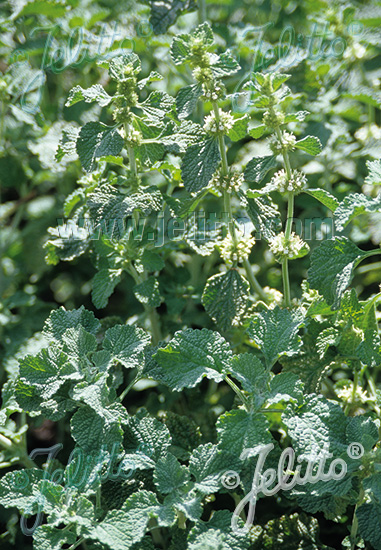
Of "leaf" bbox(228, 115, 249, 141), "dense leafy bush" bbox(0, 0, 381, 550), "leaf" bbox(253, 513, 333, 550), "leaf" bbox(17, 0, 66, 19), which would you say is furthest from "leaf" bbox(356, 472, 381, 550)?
"leaf" bbox(17, 0, 66, 19)

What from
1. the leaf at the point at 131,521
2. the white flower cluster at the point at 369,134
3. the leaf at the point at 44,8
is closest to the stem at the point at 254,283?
the leaf at the point at 131,521

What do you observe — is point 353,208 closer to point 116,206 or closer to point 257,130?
point 257,130

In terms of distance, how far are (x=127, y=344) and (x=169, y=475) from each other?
219 millimetres

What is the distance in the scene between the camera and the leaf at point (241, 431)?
2.87 ft

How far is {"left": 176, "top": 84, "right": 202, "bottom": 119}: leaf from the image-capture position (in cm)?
100

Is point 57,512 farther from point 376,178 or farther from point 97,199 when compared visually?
point 376,178

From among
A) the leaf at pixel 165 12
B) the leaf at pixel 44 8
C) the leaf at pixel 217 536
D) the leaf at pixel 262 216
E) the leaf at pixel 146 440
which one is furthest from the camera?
the leaf at pixel 44 8

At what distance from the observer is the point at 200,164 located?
1013mm

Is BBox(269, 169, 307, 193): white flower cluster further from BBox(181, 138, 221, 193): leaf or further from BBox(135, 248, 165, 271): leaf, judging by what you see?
BBox(135, 248, 165, 271): leaf

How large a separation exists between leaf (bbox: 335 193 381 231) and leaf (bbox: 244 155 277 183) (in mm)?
156

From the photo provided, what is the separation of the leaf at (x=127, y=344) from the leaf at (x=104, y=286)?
11 cm

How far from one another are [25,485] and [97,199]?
0.48 m

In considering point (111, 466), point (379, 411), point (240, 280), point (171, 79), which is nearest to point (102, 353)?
point (111, 466)

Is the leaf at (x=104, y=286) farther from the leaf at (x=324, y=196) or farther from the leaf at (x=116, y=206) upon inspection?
the leaf at (x=324, y=196)
